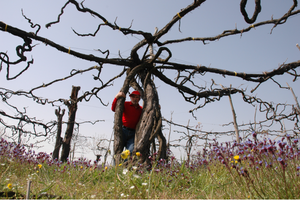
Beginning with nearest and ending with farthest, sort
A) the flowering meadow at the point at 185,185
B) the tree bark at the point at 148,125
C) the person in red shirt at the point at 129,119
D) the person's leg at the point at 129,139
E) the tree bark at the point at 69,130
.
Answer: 1. the flowering meadow at the point at 185,185
2. the tree bark at the point at 148,125
3. the person's leg at the point at 129,139
4. the person in red shirt at the point at 129,119
5. the tree bark at the point at 69,130

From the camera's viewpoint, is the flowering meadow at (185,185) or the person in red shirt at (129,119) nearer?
the flowering meadow at (185,185)

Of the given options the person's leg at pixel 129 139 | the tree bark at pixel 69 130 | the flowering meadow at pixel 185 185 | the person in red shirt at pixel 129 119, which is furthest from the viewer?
the tree bark at pixel 69 130

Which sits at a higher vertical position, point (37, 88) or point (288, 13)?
point (288, 13)

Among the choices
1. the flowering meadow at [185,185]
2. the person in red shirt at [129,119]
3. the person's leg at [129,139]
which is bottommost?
the flowering meadow at [185,185]

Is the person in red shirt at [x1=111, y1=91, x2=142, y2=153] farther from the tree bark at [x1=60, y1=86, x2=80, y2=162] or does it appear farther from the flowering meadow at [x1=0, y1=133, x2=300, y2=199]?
the tree bark at [x1=60, y1=86, x2=80, y2=162]

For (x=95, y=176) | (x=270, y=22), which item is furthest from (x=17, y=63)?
(x=270, y=22)

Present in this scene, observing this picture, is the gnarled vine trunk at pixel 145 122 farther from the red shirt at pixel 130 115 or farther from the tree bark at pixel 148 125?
the red shirt at pixel 130 115

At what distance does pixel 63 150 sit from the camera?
6.51 meters

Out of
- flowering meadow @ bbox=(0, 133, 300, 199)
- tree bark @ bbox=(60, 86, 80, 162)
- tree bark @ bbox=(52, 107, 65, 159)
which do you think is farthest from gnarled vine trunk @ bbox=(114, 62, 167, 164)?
tree bark @ bbox=(52, 107, 65, 159)

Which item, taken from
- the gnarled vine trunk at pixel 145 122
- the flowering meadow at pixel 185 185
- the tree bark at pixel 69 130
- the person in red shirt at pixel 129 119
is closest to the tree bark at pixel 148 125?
the gnarled vine trunk at pixel 145 122

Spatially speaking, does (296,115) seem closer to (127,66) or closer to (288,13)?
(288,13)

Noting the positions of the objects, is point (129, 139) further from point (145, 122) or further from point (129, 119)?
point (145, 122)

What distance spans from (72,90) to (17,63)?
3811 mm

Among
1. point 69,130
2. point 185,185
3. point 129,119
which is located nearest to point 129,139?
point 129,119
